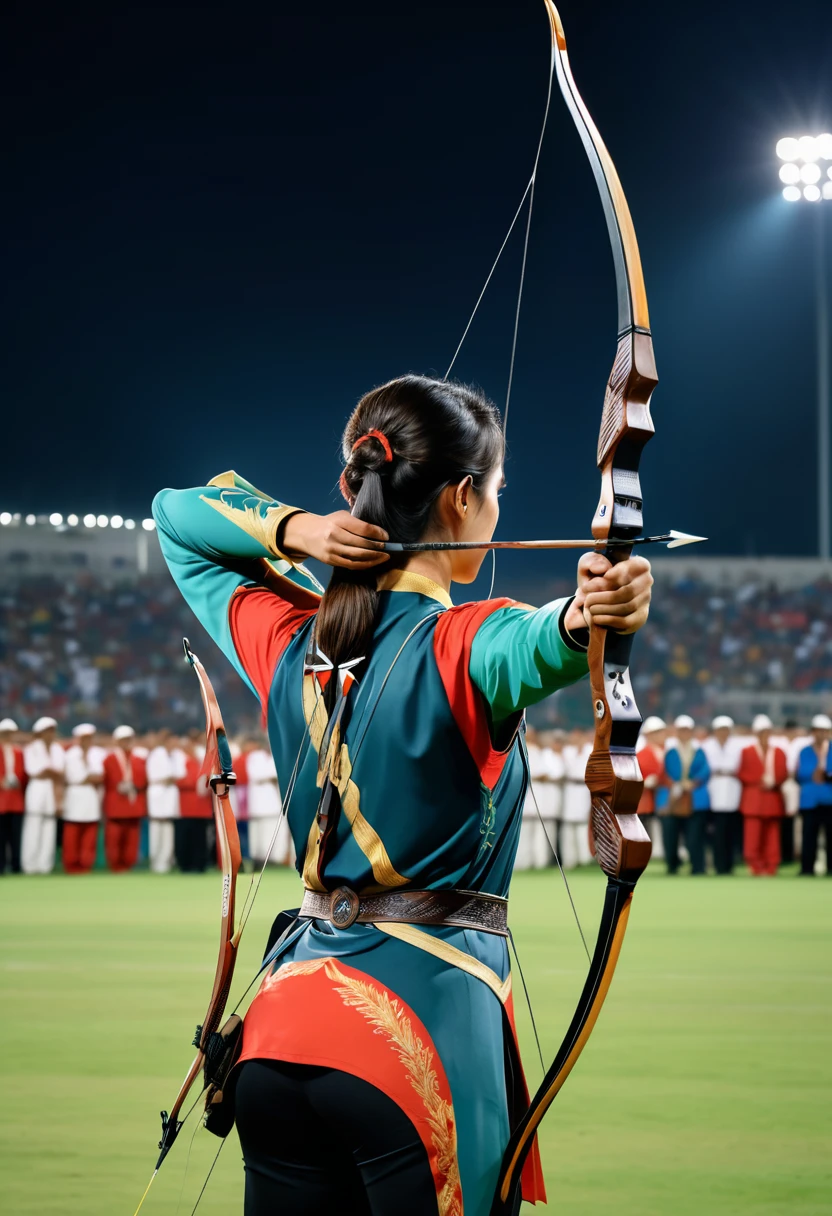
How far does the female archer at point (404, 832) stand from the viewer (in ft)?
5.59

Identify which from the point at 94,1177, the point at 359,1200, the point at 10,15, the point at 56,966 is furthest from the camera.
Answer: the point at 10,15

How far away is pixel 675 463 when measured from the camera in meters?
27.0

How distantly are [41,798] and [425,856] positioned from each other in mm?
14574

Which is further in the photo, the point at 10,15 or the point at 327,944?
the point at 10,15

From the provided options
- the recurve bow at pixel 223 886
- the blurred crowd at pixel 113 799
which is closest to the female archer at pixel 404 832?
the recurve bow at pixel 223 886

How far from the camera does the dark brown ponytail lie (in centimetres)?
190

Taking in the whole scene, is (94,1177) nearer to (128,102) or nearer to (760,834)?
(760,834)

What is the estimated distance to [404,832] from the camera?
5.88 ft

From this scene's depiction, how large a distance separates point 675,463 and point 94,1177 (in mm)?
23744

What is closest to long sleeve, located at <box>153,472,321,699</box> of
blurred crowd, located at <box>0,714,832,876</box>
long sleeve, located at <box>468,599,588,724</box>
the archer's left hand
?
long sleeve, located at <box>468,599,588,724</box>

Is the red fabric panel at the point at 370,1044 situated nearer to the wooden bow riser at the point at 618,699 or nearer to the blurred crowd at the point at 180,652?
the wooden bow riser at the point at 618,699

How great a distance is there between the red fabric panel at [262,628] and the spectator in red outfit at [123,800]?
14.2 metres

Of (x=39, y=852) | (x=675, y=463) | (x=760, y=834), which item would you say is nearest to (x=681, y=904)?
(x=760, y=834)

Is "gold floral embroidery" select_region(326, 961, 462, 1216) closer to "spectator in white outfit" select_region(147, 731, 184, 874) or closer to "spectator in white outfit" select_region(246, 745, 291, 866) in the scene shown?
"spectator in white outfit" select_region(147, 731, 184, 874)
